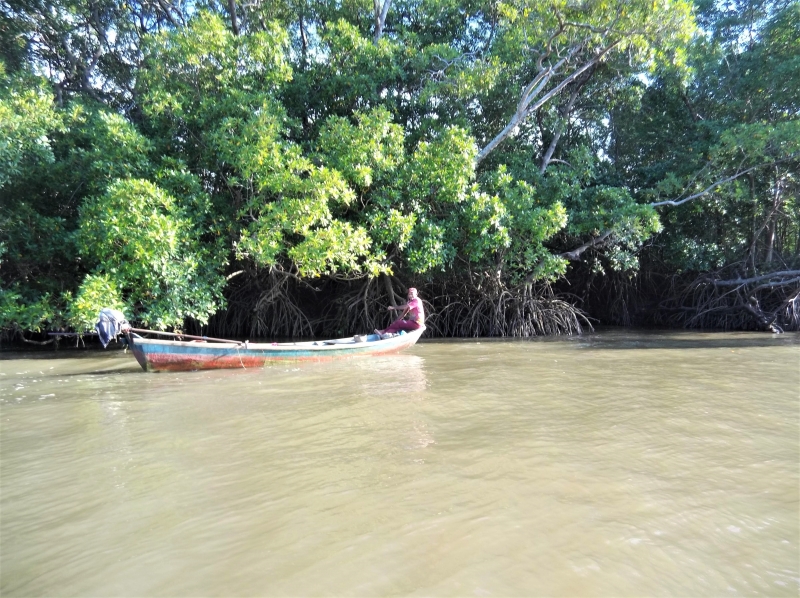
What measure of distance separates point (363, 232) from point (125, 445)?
5316 millimetres

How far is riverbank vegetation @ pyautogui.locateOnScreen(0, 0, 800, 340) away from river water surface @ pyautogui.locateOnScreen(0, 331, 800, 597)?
3.40 meters

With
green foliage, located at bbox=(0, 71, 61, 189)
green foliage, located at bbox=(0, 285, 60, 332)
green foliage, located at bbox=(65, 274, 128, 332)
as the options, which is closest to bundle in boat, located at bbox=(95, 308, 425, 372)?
green foliage, located at bbox=(65, 274, 128, 332)

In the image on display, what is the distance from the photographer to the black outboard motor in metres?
5.84

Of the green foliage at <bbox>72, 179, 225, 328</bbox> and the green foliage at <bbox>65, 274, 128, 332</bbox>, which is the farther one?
the green foliage at <bbox>72, 179, 225, 328</bbox>

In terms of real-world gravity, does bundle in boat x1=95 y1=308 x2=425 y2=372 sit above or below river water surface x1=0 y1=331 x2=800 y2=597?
above

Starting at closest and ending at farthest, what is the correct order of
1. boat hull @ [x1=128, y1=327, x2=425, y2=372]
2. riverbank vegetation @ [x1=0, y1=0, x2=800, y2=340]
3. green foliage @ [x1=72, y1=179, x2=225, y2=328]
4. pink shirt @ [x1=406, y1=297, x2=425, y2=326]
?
boat hull @ [x1=128, y1=327, x2=425, y2=372], green foliage @ [x1=72, y1=179, x2=225, y2=328], riverbank vegetation @ [x1=0, y1=0, x2=800, y2=340], pink shirt @ [x1=406, y1=297, x2=425, y2=326]

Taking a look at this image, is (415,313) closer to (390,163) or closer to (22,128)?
(390,163)

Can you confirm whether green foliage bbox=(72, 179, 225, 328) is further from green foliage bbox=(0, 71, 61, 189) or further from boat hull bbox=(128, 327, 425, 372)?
boat hull bbox=(128, 327, 425, 372)

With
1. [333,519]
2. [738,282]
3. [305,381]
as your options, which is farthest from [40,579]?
[738,282]

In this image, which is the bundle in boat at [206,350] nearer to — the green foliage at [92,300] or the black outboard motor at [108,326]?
the black outboard motor at [108,326]

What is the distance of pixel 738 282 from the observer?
11492 millimetres

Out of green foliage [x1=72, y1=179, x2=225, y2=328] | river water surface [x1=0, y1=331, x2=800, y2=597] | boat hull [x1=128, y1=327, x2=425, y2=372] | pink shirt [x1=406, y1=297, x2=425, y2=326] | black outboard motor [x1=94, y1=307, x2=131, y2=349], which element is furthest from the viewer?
pink shirt [x1=406, y1=297, x2=425, y2=326]

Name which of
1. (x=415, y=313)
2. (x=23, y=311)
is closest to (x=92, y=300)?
(x=23, y=311)

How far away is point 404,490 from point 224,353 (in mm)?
4361
